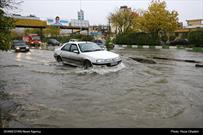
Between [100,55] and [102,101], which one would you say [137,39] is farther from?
[102,101]

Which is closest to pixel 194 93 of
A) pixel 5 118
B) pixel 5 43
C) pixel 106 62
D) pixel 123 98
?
pixel 123 98

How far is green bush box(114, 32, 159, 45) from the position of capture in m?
40.1

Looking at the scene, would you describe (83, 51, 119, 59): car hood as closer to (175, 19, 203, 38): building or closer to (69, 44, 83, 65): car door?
(69, 44, 83, 65): car door

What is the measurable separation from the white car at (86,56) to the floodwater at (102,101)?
1.15 metres

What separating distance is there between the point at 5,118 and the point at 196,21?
70.7 metres

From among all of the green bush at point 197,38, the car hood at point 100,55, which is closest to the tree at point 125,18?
the green bush at point 197,38

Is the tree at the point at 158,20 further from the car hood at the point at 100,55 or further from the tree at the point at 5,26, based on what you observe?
the tree at the point at 5,26

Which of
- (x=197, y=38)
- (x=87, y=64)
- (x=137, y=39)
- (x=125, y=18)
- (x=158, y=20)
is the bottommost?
(x=87, y=64)

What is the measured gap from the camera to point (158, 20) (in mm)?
40938

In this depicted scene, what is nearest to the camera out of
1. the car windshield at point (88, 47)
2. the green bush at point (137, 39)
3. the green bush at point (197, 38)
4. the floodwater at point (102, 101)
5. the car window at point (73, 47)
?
the floodwater at point (102, 101)

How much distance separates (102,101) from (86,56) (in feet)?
17.9

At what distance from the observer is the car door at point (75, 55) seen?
12.6 meters

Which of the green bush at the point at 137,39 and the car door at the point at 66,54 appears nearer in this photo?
the car door at the point at 66,54

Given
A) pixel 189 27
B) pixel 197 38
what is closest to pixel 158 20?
pixel 197 38
